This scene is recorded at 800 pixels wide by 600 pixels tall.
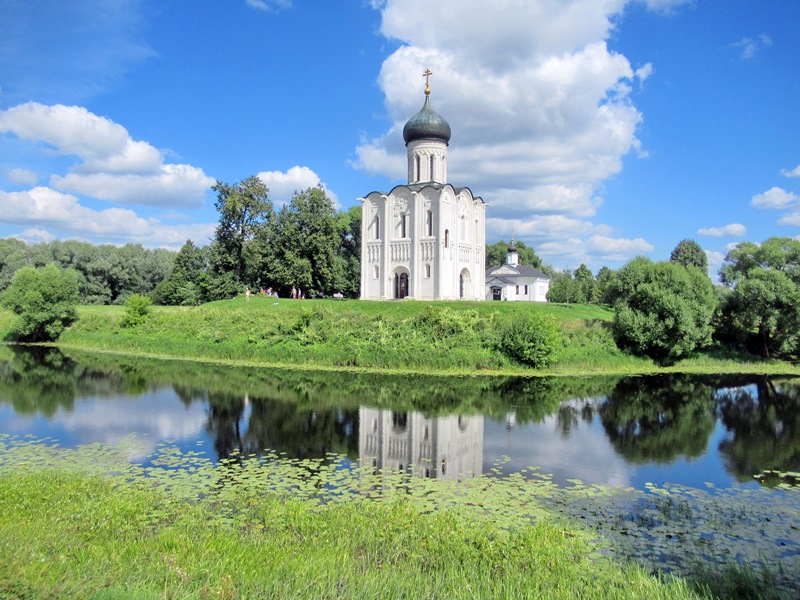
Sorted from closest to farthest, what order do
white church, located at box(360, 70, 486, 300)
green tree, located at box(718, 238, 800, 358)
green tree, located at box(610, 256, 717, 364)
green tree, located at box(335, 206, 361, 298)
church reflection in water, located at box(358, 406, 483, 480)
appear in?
church reflection in water, located at box(358, 406, 483, 480) → green tree, located at box(610, 256, 717, 364) → green tree, located at box(718, 238, 800, 358) → white church, located at box(360, 70, 486, 300) → green tree, located at box(335, 206, 361, 298)

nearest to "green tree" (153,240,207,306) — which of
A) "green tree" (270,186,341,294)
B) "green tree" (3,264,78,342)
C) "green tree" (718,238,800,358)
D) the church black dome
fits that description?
"green tree" (270,186,341,294)

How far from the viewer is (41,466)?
33.7 ft

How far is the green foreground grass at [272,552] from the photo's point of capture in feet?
15.9

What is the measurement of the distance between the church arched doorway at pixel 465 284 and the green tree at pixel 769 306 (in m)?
16.3

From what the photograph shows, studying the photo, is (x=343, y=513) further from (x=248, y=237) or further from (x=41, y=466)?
(x=248, y=237)

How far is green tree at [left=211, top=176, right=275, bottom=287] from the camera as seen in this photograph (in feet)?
141

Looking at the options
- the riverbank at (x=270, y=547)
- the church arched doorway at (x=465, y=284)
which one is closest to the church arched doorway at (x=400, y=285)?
the church arched doorway at (x=465, y=284)

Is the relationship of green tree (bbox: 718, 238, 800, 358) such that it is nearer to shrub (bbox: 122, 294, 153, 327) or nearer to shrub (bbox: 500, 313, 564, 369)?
shrub (bbox: 500, 313, 564, 369)

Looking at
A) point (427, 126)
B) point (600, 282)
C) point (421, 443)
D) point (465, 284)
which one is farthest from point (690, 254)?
point (421, 443)

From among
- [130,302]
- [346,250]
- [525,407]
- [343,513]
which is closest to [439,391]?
[525,407]

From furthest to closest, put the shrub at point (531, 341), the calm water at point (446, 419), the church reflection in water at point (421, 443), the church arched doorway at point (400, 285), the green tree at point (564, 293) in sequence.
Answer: the green tree at point (564, 293), the church arched doorway at point (400, 285), the shrub at point (531, 341), the calm water at point (446, 419), the church reflection in water at point (421, 443)

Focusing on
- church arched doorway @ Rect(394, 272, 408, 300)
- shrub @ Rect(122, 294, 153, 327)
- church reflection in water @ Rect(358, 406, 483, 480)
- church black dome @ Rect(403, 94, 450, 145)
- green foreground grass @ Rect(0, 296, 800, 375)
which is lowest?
church reflection in water @ Rect(358, 406, 483, 480)

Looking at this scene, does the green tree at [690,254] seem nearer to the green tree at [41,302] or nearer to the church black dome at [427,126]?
the church black dome at [427,126]

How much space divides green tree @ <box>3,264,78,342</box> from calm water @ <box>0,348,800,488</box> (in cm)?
1149
